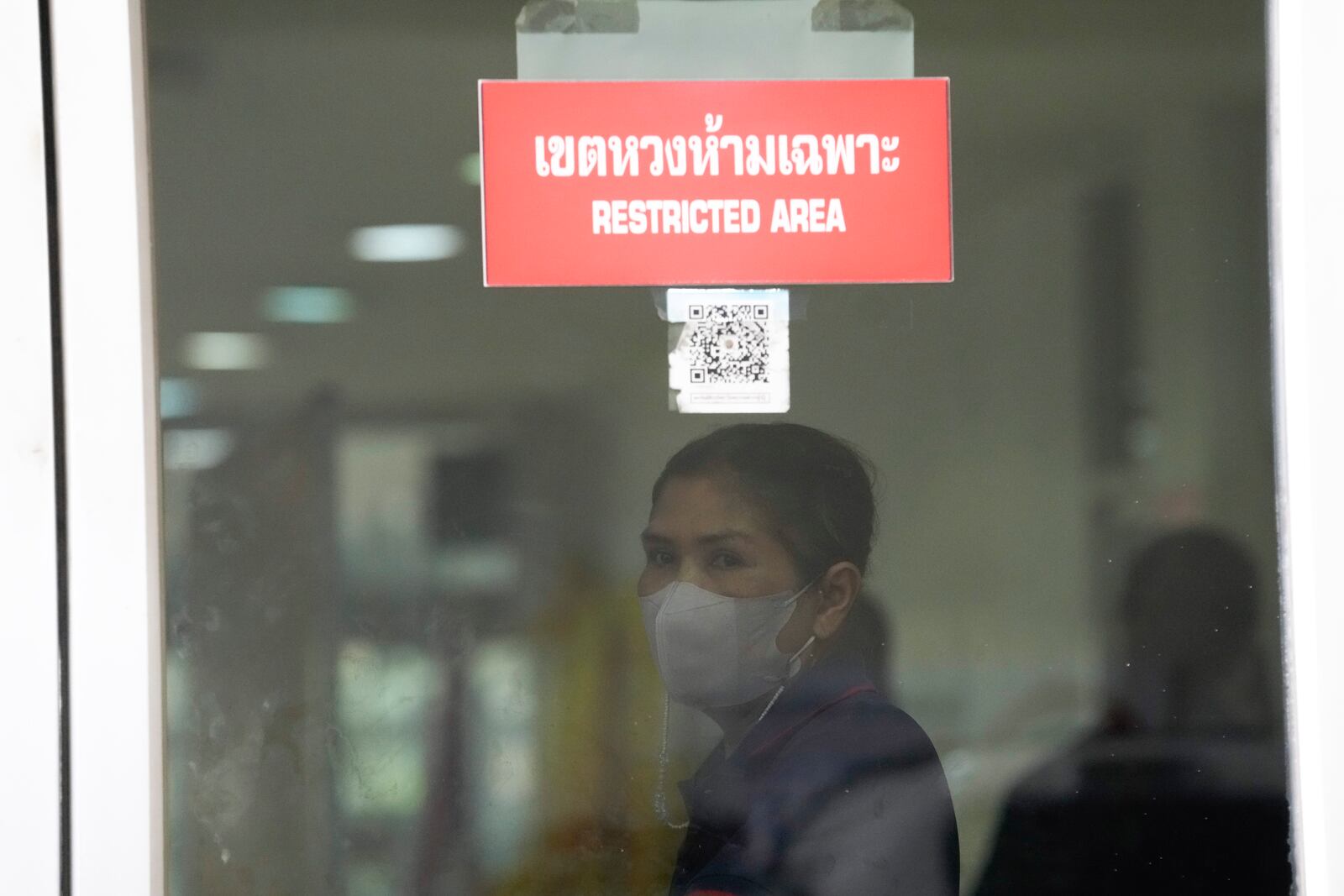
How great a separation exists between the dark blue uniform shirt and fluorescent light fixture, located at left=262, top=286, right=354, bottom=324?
639mm

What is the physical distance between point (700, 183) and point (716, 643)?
50 centimetres

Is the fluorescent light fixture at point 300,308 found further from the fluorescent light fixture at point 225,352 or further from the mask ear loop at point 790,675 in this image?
the mask ear loop at point 790,675

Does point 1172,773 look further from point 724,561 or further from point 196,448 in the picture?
point 196,448

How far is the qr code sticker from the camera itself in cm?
130

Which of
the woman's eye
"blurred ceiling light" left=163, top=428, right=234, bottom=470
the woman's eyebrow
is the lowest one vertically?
the woman's eye

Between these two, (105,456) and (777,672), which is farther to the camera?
(777,672)

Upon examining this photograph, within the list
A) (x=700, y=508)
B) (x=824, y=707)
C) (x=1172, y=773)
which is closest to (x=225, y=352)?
(x=700, y=508)

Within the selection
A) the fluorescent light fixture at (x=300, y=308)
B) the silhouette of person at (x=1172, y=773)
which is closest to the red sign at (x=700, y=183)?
the fluorescent light fixture at (x=300, y=308)

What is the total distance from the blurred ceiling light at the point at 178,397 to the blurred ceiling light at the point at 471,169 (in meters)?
0.37

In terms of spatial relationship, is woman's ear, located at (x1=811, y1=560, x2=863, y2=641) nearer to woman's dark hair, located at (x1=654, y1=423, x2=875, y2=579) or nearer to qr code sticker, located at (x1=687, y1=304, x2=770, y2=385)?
woman's dark hair, located at (x1=654, y1=423, x2=875, y2=579)

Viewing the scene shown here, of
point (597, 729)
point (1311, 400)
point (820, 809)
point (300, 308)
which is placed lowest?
point (820, 809)

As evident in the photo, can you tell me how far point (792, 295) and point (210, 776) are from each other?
825 mm

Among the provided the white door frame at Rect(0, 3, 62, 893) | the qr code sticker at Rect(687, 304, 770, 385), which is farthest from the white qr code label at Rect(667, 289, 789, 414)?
the white door frame at Rect(0, 3, 62, 893)

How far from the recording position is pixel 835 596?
1.31m
